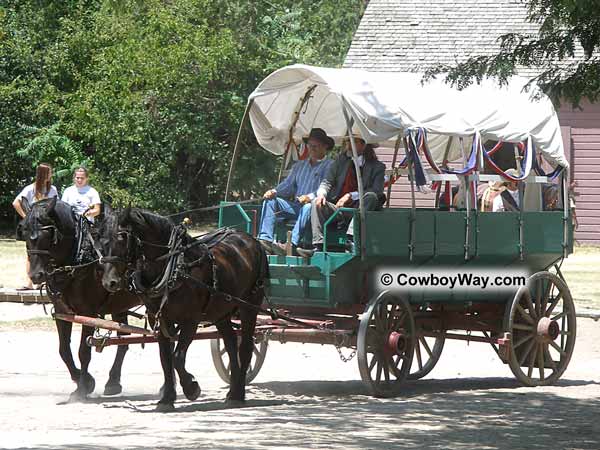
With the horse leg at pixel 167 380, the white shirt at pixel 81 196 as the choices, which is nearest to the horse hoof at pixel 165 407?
the horse leg at pixel 167 380

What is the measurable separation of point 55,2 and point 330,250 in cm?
2377

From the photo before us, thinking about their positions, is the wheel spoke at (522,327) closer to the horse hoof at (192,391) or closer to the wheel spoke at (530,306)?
the wheel spoke at (530,306)

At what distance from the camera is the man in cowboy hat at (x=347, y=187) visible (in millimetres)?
12547

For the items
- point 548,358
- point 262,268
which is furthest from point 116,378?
point 548,358

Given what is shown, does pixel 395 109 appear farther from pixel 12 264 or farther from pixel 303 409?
pixel 12 264

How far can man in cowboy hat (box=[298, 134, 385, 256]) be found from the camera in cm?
1255

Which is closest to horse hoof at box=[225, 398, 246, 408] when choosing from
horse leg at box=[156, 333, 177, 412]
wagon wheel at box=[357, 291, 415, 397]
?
horse leg at box=[156, 333, 177, 412]

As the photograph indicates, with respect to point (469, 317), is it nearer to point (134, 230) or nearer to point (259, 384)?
point (259, 384)

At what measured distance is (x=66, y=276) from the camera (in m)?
12.2

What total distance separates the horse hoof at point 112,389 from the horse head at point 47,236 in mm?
1158

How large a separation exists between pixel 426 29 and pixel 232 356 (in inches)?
966

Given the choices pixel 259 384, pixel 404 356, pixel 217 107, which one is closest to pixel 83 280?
pixel 259 384

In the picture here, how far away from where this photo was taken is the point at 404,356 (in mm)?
12656

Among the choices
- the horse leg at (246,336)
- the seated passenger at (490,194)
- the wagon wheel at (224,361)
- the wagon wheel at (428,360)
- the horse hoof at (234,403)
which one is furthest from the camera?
the seated passenger at (490,194)
